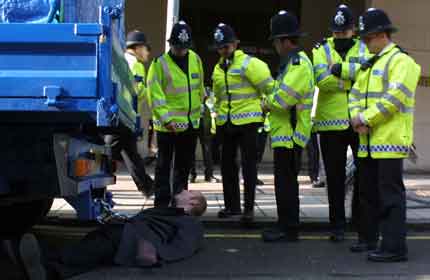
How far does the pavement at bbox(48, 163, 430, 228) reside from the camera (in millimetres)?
6465

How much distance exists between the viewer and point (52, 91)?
364 cm

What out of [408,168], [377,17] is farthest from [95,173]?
[408,168]

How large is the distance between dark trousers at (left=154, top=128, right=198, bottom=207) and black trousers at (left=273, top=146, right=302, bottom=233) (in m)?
1.23

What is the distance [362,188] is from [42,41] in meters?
2.90

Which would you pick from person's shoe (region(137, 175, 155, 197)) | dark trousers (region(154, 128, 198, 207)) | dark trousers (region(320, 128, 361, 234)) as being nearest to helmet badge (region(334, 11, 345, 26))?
dark trousers (region(320, 128, 361, 234))

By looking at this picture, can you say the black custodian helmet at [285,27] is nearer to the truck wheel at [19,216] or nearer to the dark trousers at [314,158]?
the truck wheel at [19,216]

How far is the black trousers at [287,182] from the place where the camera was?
5.55 metres

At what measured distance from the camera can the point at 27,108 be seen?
364cm

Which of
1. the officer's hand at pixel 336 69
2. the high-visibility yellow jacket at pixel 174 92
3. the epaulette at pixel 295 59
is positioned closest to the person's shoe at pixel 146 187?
the high-visibility yellow jacket at pixel 174 92

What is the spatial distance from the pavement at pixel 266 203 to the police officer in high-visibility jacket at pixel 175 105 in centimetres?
60

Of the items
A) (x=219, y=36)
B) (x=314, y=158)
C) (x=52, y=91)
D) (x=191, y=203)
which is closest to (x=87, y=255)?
(x=191, y=203)

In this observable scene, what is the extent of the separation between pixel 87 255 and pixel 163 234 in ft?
2.15

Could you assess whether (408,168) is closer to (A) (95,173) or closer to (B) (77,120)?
(A) (95,173)

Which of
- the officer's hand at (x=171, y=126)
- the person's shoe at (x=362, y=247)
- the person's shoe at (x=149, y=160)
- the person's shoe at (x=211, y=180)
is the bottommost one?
the person's shoe at (x=211, y=180)
